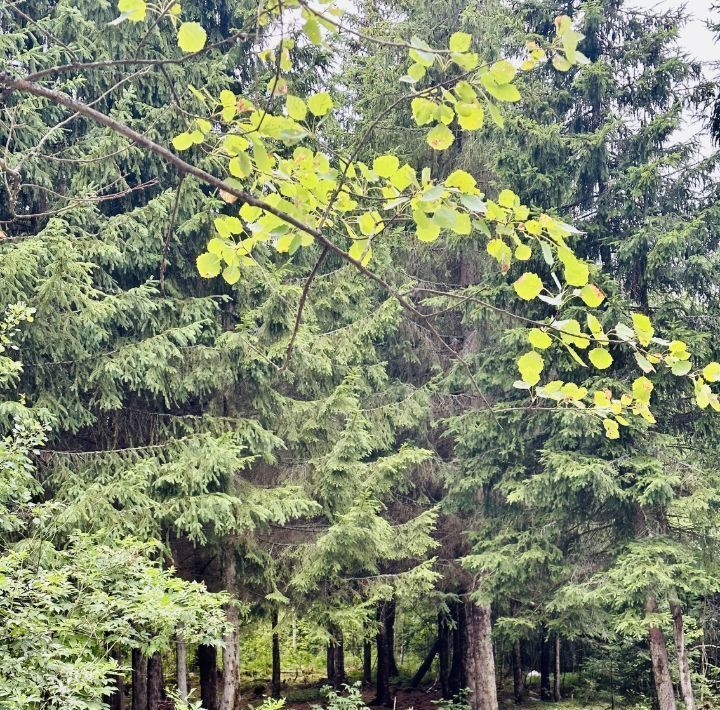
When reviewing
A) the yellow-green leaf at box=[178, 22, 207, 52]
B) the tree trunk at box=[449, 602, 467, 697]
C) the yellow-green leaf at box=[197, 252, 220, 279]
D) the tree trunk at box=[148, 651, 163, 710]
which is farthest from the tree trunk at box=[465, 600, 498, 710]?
the yellow-green leaf at box=[178, 22, 207, 52]

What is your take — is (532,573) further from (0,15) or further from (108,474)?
(0,15)

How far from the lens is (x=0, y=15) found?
295 inches

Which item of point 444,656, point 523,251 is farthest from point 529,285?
point 444,656

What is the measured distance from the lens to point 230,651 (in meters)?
7.60

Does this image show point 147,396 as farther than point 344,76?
No

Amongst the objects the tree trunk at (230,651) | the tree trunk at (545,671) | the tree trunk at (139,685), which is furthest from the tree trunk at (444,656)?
the tree trunk at (139,685)

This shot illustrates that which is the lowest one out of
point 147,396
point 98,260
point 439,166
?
point 147,396

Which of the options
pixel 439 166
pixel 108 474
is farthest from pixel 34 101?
pixel 439 166

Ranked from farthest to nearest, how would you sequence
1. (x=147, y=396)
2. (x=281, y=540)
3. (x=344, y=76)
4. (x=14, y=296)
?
(x=344, y=76), (x=281, y=540), (x=147, y=396), (x=14, y=296)

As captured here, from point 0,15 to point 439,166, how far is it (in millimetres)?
5926

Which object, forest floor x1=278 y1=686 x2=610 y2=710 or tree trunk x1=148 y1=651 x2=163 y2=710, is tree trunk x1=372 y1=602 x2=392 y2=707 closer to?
forest floor x1=278 y1=686 x2=610 y2=710

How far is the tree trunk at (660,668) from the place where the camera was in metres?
7.16

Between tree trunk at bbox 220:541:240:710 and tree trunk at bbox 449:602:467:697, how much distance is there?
4293 millimetres

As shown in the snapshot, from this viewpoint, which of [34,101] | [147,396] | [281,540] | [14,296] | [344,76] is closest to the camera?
[14,296]
